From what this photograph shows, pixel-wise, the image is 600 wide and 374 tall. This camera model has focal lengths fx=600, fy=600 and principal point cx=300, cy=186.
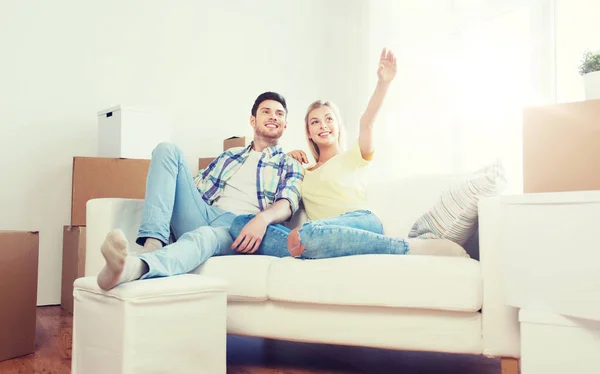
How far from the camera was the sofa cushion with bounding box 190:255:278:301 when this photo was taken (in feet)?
5.88

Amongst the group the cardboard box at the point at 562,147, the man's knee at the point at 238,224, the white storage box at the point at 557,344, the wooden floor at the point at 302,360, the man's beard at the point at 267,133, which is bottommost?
the wooden floor at the point at 302,360

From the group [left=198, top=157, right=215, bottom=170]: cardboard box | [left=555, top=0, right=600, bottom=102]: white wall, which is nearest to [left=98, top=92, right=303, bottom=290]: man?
[left=198, top=157, right=215, bottom=170]: cardboard box

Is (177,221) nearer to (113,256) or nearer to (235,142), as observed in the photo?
(113,256)

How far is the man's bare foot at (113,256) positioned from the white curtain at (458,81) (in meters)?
2.07

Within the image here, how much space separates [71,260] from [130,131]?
701 mm

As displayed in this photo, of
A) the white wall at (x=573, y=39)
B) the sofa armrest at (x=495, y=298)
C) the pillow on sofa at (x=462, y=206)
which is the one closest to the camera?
the sofa armrest at (x=495, y=298)

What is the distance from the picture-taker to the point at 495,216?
1.58 m

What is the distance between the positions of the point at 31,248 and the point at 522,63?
92.4 inches

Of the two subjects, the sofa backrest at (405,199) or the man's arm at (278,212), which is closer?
the man's arm at (278,212)

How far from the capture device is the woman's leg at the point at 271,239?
79.2 inches

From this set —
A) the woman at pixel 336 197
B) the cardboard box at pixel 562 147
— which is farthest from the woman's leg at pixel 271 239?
the cardboard box at pixel 562 147

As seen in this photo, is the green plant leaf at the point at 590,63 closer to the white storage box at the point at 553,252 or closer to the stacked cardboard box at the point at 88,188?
the white storage box at the point at 553,252

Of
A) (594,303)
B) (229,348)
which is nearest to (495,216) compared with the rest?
(594,303)

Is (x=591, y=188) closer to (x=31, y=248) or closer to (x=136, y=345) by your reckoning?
(x=136, y=345)
